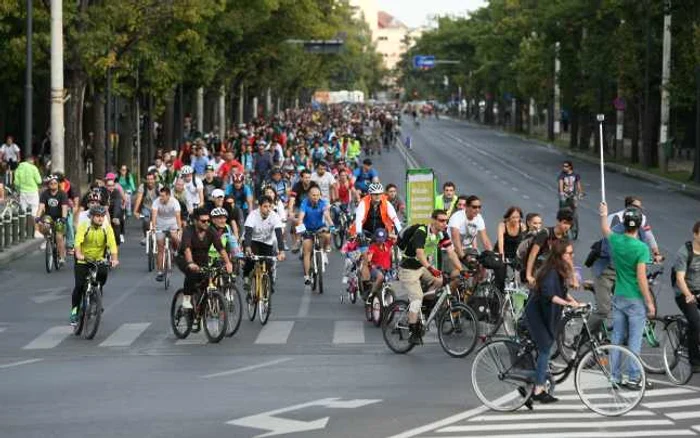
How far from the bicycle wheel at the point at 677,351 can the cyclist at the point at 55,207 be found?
14882mm

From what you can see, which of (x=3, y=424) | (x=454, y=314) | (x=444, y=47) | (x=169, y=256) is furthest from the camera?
(x=444, y=47)

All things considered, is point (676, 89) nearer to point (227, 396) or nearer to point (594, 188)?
point (594, 188)

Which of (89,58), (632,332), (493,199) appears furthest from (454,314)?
(493,199)

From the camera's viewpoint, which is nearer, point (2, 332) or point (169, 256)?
point (2, 332)

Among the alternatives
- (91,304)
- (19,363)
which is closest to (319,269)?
(91,304)

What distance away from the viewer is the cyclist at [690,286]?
16.1 metres

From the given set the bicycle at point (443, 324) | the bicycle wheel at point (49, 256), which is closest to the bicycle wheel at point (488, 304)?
the bicycle at point (443, 324)

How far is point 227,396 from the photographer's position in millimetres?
15609

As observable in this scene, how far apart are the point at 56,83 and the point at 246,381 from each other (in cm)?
2333

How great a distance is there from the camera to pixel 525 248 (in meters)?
19.3

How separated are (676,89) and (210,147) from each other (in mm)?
16820

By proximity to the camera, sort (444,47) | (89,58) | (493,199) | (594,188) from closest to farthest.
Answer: (89,58), (493,199), (594,188), (444,47)

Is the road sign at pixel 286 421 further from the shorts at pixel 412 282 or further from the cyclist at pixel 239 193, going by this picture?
the cyclist at pixel 239 193

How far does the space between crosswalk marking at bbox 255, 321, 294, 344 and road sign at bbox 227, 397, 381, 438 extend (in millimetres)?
5043
